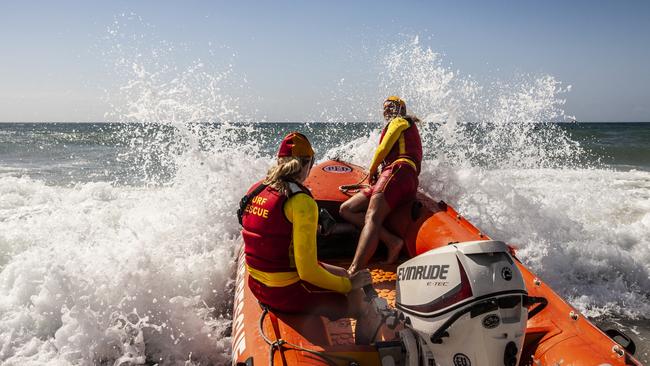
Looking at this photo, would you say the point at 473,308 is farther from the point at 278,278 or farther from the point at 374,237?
the point at 374,237

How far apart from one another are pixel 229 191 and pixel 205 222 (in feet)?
2.24

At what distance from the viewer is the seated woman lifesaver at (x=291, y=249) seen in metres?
2.21

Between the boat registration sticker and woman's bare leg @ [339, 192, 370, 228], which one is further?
the boat registration sticker

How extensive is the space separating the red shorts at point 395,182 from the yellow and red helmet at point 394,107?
567 mm

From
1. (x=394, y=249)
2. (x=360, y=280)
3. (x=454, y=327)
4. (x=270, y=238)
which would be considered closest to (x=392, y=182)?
(x=394, y=249)

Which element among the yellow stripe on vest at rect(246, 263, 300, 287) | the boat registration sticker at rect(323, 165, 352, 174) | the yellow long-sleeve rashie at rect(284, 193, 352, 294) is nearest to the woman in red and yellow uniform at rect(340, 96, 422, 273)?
the boat registration sticker at rect(323, 165, 352, 174)

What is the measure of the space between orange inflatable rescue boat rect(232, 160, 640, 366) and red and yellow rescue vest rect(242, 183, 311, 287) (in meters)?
0.25

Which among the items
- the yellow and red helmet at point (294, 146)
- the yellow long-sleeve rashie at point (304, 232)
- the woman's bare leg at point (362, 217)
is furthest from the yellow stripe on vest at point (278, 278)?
the woman's bare leg at point (362, 217)

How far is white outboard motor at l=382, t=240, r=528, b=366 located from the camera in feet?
6.11

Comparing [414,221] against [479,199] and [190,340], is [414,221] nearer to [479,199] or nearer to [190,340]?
[190,340]

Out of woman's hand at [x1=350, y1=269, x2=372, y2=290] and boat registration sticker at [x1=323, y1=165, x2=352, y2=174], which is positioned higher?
boat registration sticker at [x1=323, y1=165, x2=352, y2=174]

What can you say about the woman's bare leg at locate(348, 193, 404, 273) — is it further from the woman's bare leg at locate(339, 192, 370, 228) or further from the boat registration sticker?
the boat registration sticker

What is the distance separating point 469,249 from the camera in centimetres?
194

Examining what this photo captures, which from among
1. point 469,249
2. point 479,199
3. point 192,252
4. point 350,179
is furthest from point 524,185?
point 469,249
